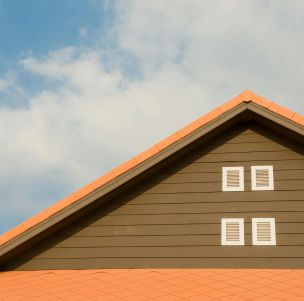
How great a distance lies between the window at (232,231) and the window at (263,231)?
24 cm

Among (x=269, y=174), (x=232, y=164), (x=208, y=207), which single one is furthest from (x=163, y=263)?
(x=269, y=174)

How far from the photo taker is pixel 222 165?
8.19 meters

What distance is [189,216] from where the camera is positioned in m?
7.88

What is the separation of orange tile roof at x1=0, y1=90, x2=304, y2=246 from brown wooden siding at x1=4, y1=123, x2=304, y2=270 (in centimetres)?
55

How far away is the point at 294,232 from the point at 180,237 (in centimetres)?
214

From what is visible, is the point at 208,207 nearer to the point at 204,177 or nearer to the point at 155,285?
the point at 204,177

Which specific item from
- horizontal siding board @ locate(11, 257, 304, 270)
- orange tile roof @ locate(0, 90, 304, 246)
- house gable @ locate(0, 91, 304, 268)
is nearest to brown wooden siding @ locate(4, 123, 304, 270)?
horizontal siding board @ locate(11, 257, 304, 270)

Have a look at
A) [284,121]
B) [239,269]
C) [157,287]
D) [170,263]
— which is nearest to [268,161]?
[284,121]

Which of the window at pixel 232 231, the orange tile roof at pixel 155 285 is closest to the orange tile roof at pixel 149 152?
the orange tile roof at pixel 155 285

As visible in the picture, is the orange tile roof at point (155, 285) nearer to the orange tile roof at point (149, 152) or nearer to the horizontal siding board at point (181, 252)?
the horizontal siding board at point (181, 252)

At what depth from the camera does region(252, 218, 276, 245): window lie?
7.44m

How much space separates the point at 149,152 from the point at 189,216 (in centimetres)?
151

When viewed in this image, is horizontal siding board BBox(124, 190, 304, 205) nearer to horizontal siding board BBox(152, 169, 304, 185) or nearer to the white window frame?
the white window frame

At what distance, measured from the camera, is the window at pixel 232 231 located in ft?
24.8
